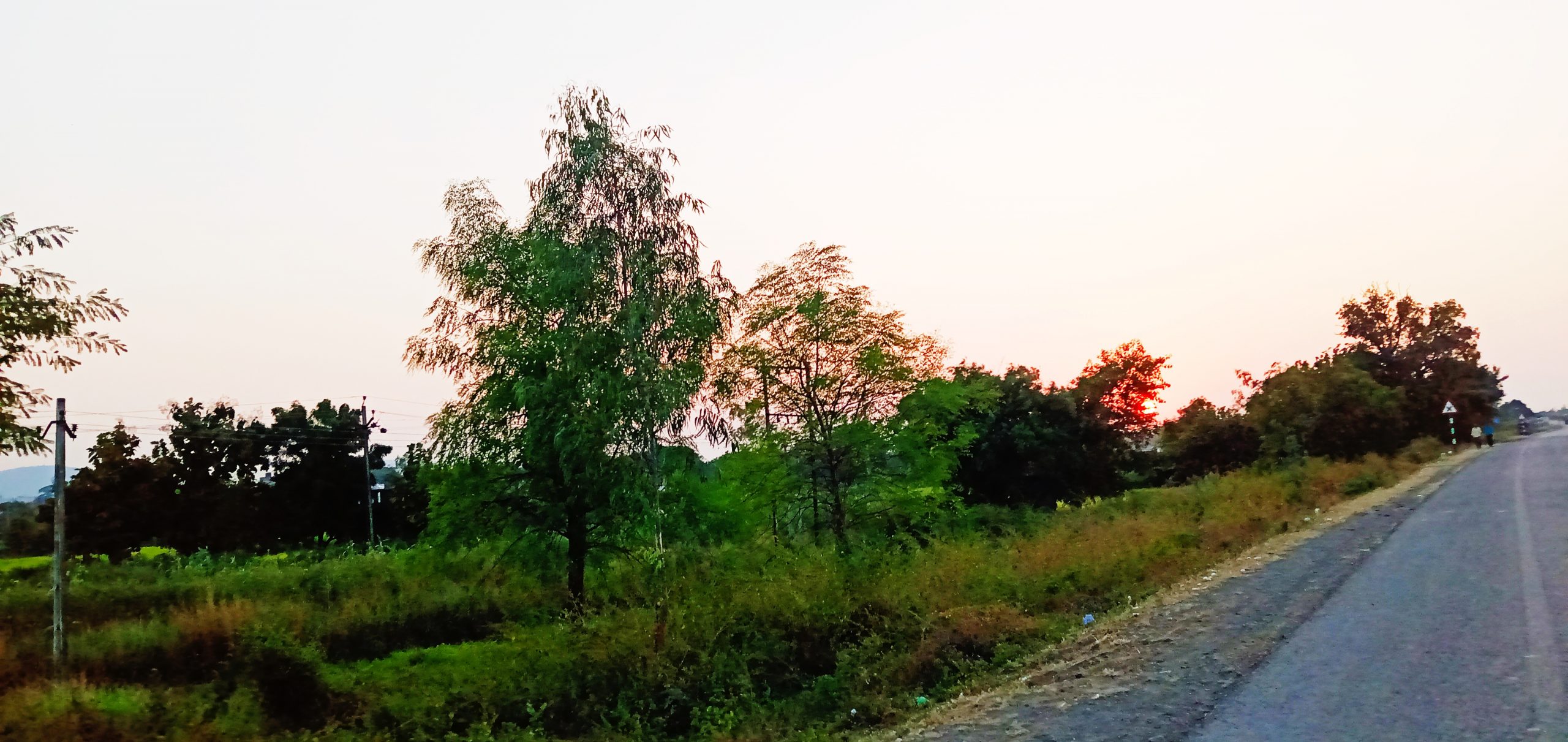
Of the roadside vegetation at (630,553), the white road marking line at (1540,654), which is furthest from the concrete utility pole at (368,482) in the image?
the white road marking line at (1540,654)

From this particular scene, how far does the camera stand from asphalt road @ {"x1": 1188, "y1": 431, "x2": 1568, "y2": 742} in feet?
18.9

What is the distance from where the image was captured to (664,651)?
10.9 m

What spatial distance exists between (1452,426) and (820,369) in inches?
1866

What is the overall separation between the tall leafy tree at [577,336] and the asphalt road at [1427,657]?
9602 millimetres

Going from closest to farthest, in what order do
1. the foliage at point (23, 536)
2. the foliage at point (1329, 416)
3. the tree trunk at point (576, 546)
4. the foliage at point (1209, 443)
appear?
the tree trunk at point (576, 546) < the foliage at point (1329, 416) < the foliage at point (23, 536) < the foliage at point (1209, 443)

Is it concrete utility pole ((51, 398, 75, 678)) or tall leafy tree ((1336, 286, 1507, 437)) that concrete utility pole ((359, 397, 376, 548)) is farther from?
tall leafy tree ((1336, 286, 1507, 437))

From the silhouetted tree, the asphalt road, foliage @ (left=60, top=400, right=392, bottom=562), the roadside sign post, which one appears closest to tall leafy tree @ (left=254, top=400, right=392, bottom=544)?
foliage @ (left=60, top=400, right=392, bottom=562)

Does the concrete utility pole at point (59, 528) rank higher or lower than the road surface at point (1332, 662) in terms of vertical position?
higher

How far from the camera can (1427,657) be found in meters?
7.24

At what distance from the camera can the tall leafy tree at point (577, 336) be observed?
14477 mm

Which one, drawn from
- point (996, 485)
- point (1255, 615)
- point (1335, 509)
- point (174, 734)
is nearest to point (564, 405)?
point (174, 734)

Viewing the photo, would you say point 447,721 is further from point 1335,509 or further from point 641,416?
point 1335,509

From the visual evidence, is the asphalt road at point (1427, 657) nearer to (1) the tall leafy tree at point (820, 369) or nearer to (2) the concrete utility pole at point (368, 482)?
(1) the tall leafy tree at point (820, 369)

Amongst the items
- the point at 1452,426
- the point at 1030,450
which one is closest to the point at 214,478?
the point at 1030,450
